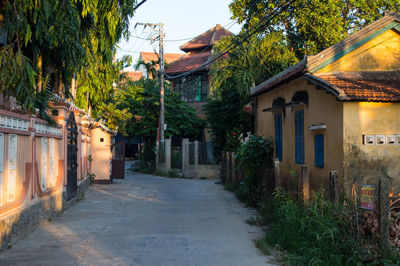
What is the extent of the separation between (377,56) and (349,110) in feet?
6.86

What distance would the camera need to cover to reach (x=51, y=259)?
7102 mm

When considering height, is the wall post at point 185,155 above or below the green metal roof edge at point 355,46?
below

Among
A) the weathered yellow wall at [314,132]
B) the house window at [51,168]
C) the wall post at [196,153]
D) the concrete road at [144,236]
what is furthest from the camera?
the wall post at [196,153]

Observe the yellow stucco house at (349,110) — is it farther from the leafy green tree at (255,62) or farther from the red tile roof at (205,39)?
the red tile roof at (205,39)

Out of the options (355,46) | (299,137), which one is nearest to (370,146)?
(355,46)

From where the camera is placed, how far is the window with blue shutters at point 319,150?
420 inches

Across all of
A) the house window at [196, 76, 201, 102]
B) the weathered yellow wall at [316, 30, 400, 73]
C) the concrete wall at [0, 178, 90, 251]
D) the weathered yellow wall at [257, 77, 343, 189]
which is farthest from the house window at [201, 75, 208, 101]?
the weathered yellow wall at [316, 30, 400, 73]

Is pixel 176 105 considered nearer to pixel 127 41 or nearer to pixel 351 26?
pixel 351 26

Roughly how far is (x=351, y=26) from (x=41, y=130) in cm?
1908

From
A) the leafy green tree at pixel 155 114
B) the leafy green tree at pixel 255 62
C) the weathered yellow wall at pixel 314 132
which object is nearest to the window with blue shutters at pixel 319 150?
the weathered yellow wall at pixel 314 132

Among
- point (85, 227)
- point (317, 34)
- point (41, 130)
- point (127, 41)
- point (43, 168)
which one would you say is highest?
point (317, 34)

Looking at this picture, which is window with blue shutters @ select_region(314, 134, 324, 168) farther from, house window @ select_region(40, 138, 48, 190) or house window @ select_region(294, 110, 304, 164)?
house window @ select_region(40, 138, 48, 190)

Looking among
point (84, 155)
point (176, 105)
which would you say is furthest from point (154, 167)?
point (84, 155)

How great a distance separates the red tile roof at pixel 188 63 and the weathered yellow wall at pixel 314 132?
69.3 feet
